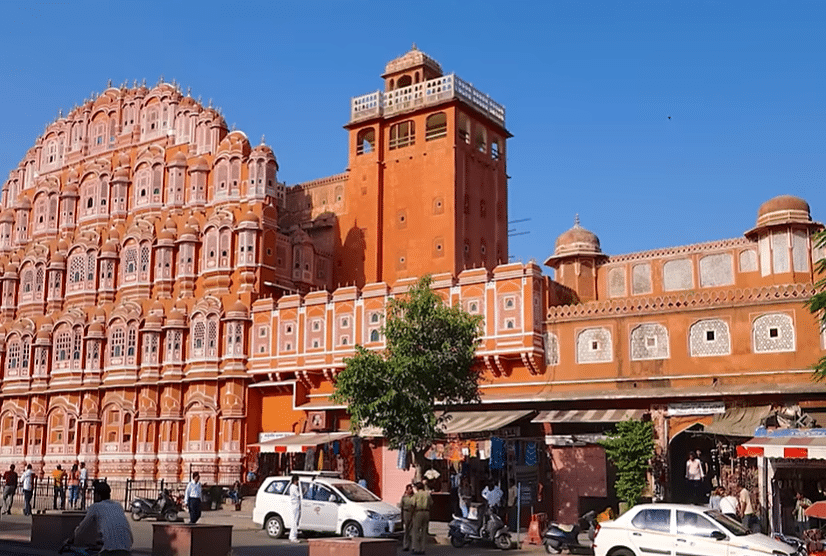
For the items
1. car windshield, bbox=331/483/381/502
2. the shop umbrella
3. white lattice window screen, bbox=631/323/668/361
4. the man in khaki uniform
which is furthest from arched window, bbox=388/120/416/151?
the shop umbrella

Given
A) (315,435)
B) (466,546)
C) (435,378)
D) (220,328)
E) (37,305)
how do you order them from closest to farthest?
1. (466,546)
2. (435,378)
3. (315,435)
4. (220,328)
5. (37,305)

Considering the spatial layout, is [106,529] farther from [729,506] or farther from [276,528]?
[729,506]

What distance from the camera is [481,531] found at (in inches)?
937

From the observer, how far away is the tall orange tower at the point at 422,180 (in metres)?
44.1

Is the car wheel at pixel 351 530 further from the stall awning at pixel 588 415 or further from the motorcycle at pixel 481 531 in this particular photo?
the stall awning at pixel 588 415

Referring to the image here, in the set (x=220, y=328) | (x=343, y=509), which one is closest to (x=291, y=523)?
(x=343, y=509)

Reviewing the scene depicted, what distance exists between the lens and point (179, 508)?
3312 cm

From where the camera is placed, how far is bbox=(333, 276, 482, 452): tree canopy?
27.2m

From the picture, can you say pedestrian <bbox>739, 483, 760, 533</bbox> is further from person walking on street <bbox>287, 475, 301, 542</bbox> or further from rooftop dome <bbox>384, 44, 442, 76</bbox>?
rooftop dome <bbox>384, 44, 442, 76</bbox>

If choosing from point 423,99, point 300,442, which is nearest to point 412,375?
point 300,442

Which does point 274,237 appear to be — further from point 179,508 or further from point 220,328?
point 179,508

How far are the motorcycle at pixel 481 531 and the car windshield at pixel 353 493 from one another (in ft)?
7.40

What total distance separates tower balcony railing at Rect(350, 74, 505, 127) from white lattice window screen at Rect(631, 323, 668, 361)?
16.1 meters

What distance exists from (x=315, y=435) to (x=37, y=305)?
22860 millimetres
